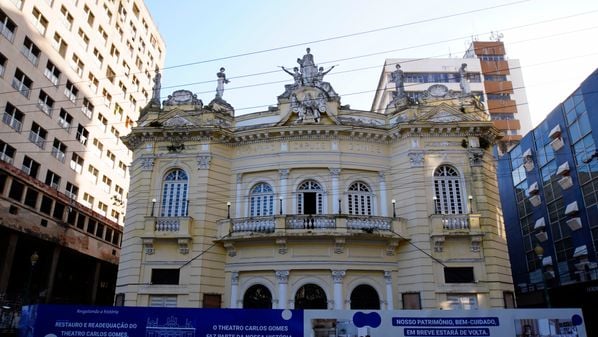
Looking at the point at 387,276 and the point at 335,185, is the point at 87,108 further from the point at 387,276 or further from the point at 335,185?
the point at 387,276

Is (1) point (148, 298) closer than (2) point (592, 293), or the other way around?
(1) point (148, 298)

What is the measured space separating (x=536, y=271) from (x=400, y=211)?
63.6 ft

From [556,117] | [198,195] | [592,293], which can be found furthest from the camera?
[556,117]

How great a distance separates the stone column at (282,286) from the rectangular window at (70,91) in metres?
25.4

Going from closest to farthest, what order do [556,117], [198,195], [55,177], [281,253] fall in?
[281,253]
[198,195]
[556,117]
[55,177]

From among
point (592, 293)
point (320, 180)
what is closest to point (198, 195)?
point (320, 180)

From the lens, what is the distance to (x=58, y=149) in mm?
34250

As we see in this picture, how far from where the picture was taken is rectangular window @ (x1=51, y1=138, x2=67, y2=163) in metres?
33.7

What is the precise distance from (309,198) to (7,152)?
20.8 meters

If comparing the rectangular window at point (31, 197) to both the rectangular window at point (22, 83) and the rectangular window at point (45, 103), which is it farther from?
the rectangular window at point (22, 83)

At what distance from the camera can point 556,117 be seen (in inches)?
1182

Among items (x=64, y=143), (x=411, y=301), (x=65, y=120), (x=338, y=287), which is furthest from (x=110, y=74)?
(x=411, y=301)

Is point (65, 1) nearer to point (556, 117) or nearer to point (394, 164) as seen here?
point (394, 164)

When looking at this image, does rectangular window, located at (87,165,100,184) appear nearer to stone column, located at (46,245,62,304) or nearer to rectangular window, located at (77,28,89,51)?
stone column, located at (46,245,62,304)
